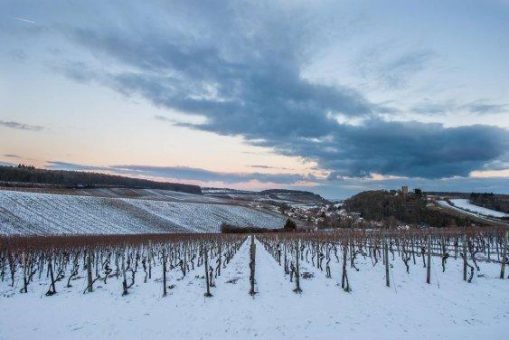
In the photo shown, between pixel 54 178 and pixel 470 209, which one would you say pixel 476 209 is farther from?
pixel 54 178

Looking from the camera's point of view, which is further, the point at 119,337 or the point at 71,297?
the point at 71,297

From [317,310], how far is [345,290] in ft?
13.4

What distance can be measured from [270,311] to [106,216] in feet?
203

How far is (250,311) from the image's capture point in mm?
15172

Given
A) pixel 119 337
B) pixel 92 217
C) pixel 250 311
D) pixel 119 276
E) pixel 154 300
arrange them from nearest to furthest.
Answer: pixel 119 337
pixel 250 311
pixel 154 300
pixel 119 276
pixel 92 217

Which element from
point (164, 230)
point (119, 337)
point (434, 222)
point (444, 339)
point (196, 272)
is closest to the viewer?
point (444, 339)

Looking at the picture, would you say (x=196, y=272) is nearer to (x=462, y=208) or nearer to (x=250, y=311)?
(x=250, y=311)

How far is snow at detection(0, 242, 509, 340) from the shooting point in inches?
492

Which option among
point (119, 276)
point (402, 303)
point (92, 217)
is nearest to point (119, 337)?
point (402, 303)

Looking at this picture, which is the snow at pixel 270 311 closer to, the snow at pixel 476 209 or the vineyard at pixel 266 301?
the vineyard at pixel 266 301

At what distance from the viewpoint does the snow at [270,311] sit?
492 inches

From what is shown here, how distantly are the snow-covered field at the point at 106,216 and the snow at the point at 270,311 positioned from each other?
1533 inches

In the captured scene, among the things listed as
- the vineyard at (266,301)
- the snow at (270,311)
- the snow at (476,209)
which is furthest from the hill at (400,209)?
the snow at (270,311)

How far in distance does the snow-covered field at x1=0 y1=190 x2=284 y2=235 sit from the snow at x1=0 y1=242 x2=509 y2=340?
3893 centimetres
